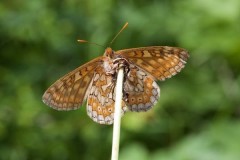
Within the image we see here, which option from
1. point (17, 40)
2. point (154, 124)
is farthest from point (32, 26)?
point (154, 124)

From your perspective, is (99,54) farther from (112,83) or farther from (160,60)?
(112,83)

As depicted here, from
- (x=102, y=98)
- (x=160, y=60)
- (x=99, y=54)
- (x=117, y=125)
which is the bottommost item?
(x=117, y=125)

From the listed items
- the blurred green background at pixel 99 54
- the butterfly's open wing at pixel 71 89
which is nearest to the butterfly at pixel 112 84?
the butterfly's open wing at pixel 71 89

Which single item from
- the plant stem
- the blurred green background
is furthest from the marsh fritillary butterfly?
the blurred green background

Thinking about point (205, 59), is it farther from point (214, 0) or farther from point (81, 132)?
point (81, 132)

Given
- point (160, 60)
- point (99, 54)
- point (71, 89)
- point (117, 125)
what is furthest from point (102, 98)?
point (99, 54)

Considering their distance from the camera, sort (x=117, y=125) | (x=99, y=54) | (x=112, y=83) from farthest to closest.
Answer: (x=99, y=54) < (x=112, y=83) < (x=117, y=125)

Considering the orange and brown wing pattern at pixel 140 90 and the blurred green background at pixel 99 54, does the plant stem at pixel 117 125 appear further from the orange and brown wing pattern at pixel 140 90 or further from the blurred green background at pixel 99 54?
the blurred green background at pixel 99 54

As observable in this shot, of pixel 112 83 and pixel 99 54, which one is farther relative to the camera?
pixel 99 54
